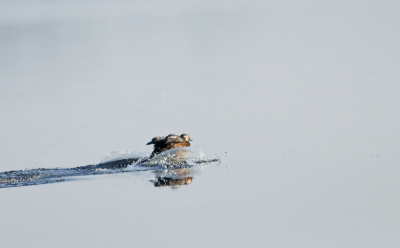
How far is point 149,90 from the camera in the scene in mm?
31609

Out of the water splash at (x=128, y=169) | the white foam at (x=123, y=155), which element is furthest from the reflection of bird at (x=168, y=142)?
the white foam at (x=123, y=155)

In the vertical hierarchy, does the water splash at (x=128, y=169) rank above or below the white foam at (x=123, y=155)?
below

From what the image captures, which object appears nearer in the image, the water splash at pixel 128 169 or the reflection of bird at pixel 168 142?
the water splash at pixel 128 169

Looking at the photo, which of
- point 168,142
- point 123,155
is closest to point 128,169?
point 168,142

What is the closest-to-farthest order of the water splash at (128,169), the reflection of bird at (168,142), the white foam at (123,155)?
1. the water splash at (128,169)
2. the reflection of bird at (168,142)
3. the white foam at (123,155)

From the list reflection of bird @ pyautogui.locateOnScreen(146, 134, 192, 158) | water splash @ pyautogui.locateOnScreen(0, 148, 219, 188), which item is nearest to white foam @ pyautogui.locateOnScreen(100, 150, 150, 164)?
water splash @ pyautogui.locateOnScreen(0, 148, 219, 188)

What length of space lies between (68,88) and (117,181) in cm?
1739

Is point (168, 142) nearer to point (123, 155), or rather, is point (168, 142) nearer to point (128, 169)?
point (128, 169)

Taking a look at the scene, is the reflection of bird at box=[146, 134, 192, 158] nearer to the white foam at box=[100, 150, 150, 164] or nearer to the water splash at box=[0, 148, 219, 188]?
the water splash at box=[0, 148, 219, 188]

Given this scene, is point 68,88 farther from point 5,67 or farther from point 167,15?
point 167,15

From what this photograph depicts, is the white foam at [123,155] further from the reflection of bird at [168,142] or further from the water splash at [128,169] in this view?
the reflection of bird at [168,142]

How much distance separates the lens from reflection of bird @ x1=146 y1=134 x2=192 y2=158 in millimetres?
20109

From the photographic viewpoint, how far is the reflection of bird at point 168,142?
66.0 feet

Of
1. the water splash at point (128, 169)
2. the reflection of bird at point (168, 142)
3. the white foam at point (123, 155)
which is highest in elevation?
the reflection of bird at point (168, 142)
